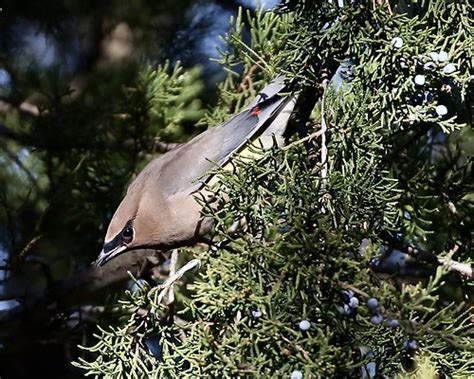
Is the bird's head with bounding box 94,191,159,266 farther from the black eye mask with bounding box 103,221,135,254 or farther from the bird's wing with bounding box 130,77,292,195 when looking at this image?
the bird's wing with bounding box 130,77,292,195

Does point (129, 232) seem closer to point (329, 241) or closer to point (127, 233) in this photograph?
point (127, 233)

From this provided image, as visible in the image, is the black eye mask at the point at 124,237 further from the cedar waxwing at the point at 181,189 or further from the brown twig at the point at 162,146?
the brown twig at the point at 162,146

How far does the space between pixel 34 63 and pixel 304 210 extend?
265cm

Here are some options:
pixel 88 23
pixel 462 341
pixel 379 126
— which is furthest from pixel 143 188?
pixel 88 23

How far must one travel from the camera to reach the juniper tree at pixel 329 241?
1917mm

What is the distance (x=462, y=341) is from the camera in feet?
6.32

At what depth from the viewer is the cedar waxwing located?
2.75m

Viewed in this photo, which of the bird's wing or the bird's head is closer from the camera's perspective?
the bird's wing

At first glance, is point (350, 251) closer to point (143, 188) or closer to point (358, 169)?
point (358, 169)

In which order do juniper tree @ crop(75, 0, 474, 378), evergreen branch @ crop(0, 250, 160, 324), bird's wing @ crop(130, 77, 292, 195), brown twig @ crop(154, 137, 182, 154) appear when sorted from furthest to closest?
brown twig @ crop(154, 137, 182, 154) < evergreen branch @ crop(0, 250, 160, 324) < bird's wing @ crop(130, 77, 292, 195) < juniper tree @ crop(75, 0, 474, 378)

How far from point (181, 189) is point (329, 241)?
117cm

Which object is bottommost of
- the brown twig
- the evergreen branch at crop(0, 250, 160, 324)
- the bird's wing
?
the evergreen branch at crop(0, 250, 160, 324)

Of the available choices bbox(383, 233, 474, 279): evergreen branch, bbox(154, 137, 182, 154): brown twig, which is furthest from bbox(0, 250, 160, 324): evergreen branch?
bbox(383, 233, 474, 279): evergreen branch

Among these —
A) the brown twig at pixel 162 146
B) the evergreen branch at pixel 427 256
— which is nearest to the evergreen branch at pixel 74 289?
the brown twig at pixel 162 146
